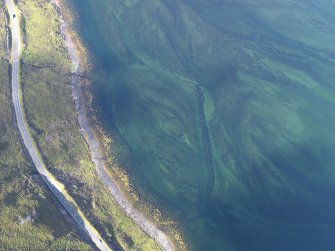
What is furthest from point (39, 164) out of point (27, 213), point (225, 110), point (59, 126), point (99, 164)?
point (225, 110)

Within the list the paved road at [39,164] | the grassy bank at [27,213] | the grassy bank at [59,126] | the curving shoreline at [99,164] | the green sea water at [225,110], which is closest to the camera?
the grassy bank at [27,213]

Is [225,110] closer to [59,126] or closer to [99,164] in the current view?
[99,164]

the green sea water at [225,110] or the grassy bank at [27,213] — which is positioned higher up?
the green sea water at [225,110]

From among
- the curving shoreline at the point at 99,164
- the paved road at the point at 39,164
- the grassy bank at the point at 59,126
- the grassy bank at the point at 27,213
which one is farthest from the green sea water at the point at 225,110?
the grassy bank at the point at 27,213

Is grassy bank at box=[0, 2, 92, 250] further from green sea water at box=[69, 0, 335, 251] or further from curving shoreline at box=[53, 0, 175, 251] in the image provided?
green sea water at box=[69, 0, 335, 251]

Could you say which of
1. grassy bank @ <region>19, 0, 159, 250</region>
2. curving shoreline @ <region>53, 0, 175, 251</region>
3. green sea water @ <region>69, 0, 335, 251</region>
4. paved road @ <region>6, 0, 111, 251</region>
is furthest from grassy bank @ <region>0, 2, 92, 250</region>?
green sea water @ <region>69, 0, 335, 251</region>

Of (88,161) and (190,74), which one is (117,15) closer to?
(190,74)

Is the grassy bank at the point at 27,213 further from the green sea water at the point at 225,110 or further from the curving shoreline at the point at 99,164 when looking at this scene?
the green sea water at the point at 225,110

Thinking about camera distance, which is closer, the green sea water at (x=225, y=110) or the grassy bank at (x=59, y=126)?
the grassy bank at (x=59, y=126)

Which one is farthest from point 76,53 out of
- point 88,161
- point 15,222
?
point 15,222
